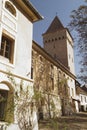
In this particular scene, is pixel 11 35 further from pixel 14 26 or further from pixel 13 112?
pixel 13 112

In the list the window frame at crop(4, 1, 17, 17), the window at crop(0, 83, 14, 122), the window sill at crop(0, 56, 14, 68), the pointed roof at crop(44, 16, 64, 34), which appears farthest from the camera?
the pointed roof at crop(44, 16, 64, 34)

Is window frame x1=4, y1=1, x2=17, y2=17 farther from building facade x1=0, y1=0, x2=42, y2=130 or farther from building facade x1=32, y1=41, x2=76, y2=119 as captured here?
building facade x1=32, y1=41, x2=76, y2=119

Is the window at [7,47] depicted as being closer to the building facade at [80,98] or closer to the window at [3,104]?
the window at [3,104]

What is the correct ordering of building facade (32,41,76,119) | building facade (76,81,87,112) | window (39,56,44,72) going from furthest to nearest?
building facade (76,81,87,112) → window (39,56,44,72) → building facade (32,41,76,119)

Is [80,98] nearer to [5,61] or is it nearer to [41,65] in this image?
[41,65]

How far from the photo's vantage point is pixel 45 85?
803 inches

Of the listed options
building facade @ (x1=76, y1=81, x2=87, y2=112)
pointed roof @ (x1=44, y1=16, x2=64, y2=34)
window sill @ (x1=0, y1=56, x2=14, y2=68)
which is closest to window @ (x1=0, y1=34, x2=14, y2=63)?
window sill @ (x1=0, y1=56, x2=14, y2=68)

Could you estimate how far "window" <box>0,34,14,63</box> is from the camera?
8769mm

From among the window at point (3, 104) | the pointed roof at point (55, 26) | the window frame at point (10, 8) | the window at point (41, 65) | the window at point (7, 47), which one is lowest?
the window at point (3, 104)

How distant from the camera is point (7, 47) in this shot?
30.2 ft

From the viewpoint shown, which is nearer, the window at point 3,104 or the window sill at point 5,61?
the window at point 3,104

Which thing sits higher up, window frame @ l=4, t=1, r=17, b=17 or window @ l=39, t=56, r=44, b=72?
window frame @ l=4, t=1, r=17, b=17

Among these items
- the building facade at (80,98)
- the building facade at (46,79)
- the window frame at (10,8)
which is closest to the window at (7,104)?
the window frame at (10,8)

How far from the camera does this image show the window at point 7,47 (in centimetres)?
877
